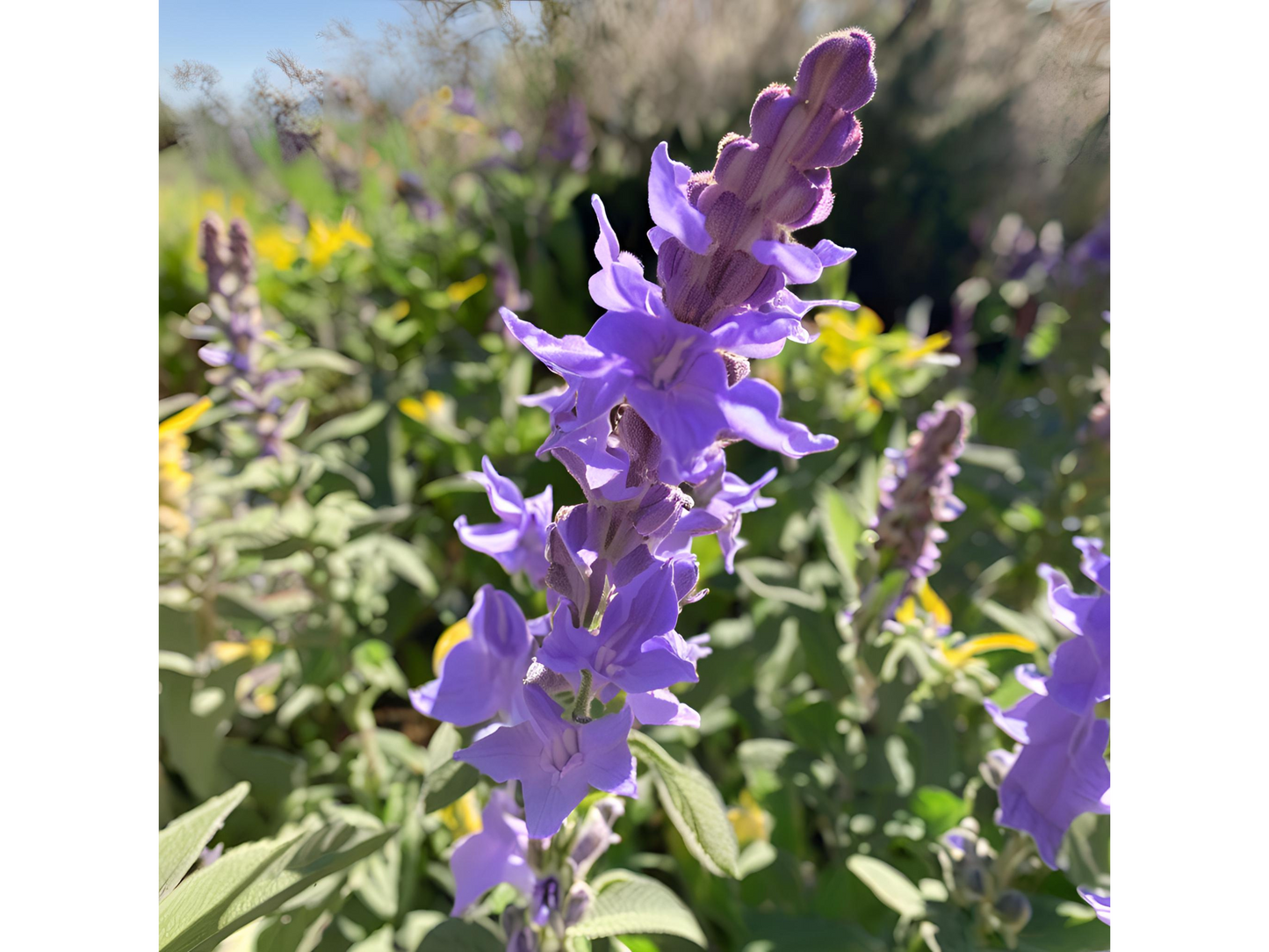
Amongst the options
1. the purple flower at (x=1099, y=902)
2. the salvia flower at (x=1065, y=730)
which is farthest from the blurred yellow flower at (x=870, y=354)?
the purple flower at (x=1099, y=902)

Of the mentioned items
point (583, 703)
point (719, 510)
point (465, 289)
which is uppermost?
point (465, 289)

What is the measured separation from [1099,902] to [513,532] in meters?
0.61

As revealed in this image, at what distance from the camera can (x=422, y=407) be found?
1.73 meters

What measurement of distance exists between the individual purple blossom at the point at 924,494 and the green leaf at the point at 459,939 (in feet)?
2.08

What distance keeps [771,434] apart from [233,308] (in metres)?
1.28

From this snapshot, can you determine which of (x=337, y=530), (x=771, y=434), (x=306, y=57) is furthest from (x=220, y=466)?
(x=771, y=434)

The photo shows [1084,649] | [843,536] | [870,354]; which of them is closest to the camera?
[1084,649]

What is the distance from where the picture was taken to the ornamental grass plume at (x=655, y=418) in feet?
1.42

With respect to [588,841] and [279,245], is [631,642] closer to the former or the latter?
[588,841]

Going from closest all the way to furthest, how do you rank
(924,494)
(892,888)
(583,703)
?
(583,703) → (892,888) → (924,494)

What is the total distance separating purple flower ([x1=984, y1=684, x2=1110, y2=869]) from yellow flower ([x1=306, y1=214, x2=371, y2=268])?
200 centimetres

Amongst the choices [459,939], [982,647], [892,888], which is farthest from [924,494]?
[459,939]

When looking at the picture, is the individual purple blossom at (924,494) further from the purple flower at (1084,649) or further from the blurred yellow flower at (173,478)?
the blurred yellow flower at (173,478)
